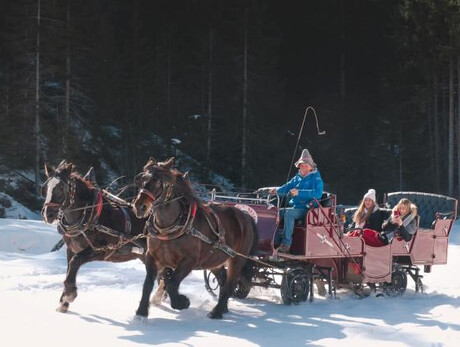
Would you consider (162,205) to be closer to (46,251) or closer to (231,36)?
(46,251)

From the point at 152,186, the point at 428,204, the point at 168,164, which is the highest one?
the point at 168,164

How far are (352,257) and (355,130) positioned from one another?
2507cm

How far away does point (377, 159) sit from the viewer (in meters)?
32.4

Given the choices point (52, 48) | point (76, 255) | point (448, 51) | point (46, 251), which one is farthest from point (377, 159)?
point (76, 255)

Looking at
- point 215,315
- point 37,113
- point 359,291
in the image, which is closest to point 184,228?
point 215,315

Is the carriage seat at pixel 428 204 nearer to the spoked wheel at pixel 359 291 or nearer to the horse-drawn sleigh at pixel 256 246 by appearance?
the horse-drawn sleigh at pixel 256 246

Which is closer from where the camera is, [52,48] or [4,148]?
[4,148]

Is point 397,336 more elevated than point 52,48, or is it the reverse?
point 52,48

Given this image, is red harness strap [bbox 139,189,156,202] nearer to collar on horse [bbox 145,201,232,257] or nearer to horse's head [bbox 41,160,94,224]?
collar on horse [bbox 145,201,232,257]

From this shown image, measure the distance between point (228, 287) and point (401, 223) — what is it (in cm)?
367

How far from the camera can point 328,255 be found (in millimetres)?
9945

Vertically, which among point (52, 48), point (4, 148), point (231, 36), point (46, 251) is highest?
point (231, 36)

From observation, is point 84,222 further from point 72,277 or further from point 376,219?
point 376,219

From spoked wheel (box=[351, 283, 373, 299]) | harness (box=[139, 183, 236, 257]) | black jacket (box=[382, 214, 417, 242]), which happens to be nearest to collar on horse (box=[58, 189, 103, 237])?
harness (box=[139, 183, 236, 257])
